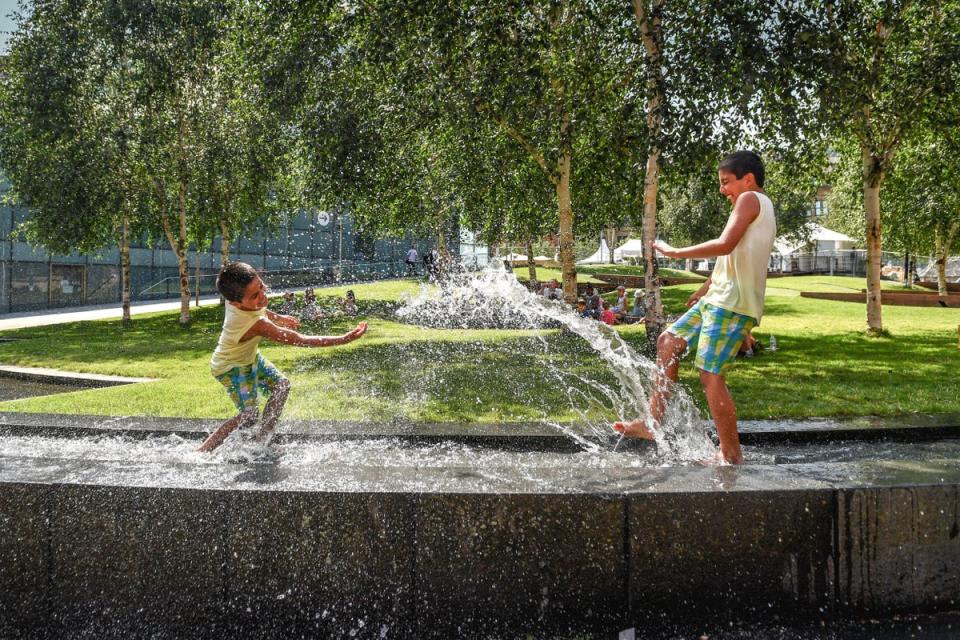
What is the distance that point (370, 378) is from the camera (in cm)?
945

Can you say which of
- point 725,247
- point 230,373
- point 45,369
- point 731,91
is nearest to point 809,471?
point 725,247

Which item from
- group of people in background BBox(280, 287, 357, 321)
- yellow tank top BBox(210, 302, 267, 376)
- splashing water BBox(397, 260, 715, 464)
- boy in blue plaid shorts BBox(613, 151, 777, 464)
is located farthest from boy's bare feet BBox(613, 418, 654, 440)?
group of people in background BBox(280, 287, 357, 321)

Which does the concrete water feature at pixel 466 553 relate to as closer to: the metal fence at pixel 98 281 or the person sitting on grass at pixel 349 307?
the person sitting on grass at pixel 349 307

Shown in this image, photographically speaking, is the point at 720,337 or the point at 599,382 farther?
the point at 599,382

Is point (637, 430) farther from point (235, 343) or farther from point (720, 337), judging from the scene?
point (235, 343)

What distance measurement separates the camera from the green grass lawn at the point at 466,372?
24.0 ft

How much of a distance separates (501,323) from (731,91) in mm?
11211

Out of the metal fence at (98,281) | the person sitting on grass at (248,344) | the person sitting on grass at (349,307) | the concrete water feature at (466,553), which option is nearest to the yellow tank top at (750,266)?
the concrete water feature at (466,553)

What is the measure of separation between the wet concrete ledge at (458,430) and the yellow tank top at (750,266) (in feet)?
6.22

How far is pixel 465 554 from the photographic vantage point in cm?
291

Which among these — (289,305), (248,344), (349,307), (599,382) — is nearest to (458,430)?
(248,344)

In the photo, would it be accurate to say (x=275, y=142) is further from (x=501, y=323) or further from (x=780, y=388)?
(x=780, y=388)

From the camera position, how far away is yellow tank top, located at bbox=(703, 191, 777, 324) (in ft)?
12.9

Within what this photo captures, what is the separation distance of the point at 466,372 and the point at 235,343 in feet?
17.9
